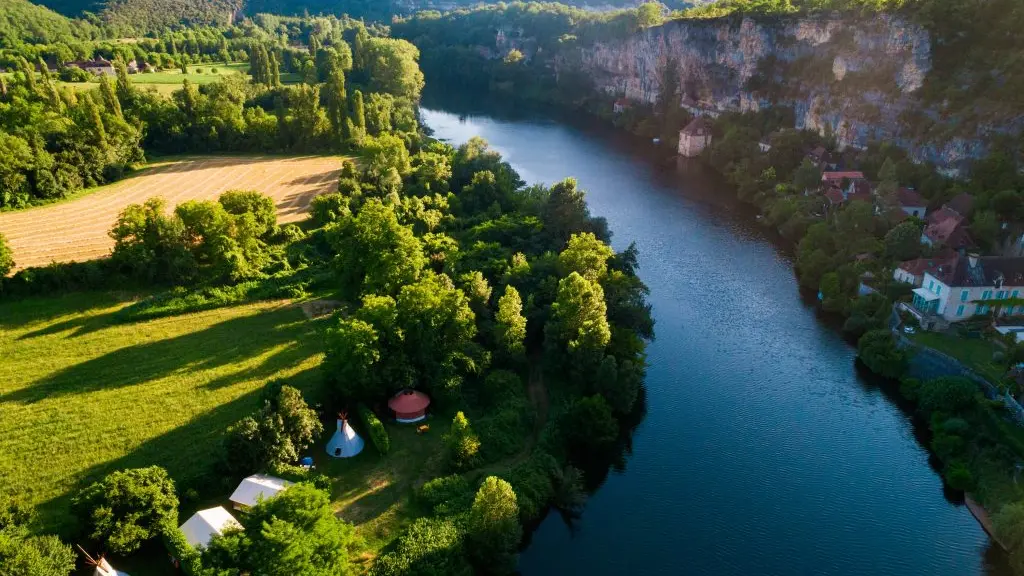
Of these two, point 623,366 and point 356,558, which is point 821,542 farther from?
point 356,558

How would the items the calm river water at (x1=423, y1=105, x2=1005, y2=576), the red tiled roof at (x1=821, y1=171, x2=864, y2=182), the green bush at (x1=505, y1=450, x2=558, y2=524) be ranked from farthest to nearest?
the red tiled roof at (x1=821, y1=171, x2=864, y2=182) → the green bush at (x1=505, y1=450, x2=558, y2=524) → the calm river water at (x1=423, y1=105, x2=1005, y2=576)

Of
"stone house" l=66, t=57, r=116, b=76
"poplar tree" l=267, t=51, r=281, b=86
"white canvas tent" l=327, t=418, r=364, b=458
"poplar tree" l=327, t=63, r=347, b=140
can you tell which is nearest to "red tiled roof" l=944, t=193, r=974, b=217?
"white canvas tent" l=327, t=418, r=364, b=458

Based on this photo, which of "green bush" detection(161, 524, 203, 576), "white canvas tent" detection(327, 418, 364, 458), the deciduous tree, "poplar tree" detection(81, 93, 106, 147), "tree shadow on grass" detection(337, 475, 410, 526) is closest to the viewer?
"green bush" detection(161, 524, 203, 576)

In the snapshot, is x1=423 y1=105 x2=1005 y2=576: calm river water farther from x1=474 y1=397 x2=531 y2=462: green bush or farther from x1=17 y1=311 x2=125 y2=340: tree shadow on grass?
x1=17 y1=311 x2=125 y2=340: tree shadow on grass

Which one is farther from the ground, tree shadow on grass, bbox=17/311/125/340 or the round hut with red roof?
tree shadow on grass, bbox=17/311/125/340

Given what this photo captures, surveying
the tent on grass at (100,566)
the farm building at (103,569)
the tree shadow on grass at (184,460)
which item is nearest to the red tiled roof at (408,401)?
the tree shadow on grass at (184,460)

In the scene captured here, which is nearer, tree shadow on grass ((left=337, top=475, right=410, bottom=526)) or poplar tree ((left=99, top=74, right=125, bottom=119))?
tree shadow on grass ((left=337, top=475, right=410, bottom=526))

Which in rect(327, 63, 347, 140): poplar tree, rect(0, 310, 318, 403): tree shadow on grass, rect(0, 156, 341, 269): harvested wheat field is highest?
rect(327, 63, 347, 140): poplar tree
